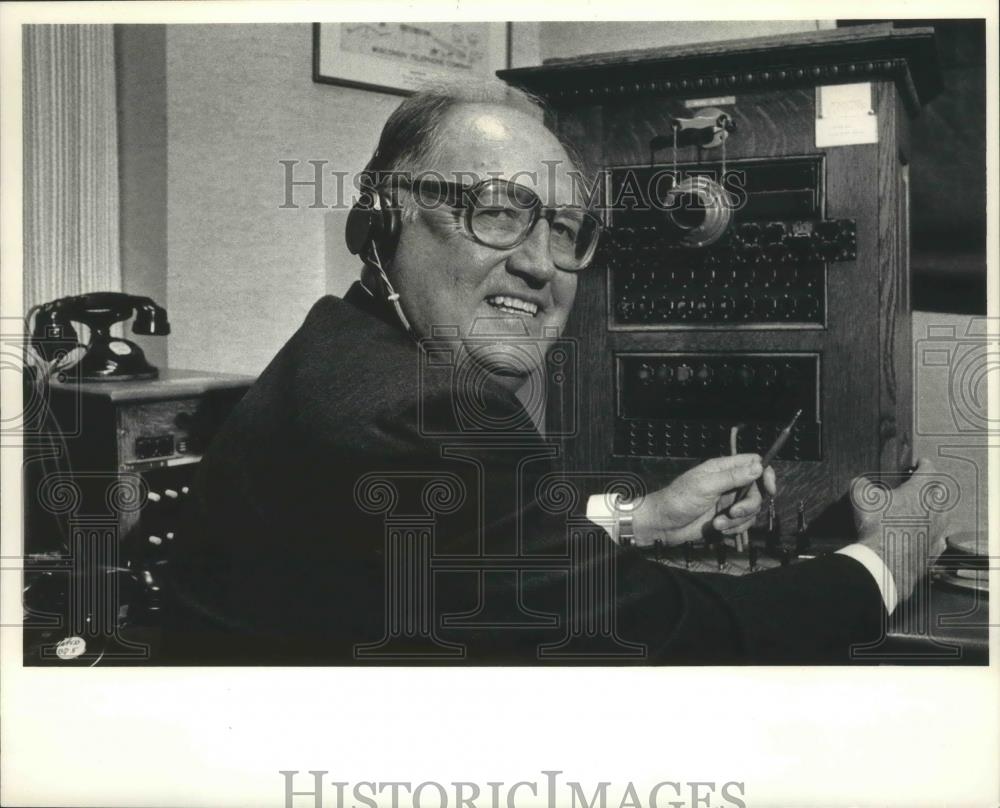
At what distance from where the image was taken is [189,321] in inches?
62.4

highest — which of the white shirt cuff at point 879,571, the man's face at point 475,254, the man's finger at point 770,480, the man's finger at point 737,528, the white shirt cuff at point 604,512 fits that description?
the man's face at point 475,254

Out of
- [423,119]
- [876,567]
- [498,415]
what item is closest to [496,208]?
[423,119]

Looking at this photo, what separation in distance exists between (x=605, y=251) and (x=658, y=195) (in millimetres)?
127

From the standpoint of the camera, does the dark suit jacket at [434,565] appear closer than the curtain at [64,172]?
Yes

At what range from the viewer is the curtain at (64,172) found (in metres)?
1.57

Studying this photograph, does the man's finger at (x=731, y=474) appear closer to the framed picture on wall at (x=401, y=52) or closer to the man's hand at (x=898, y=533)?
the man's hand at (x=898, y=533)

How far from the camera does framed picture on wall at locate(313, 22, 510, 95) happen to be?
5.15ft

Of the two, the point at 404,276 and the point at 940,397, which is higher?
the point at 404,276

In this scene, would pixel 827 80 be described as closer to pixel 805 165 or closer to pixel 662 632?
pixel 805 165

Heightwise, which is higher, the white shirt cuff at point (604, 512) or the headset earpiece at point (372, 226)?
the headset earpiece at point (372, 226)

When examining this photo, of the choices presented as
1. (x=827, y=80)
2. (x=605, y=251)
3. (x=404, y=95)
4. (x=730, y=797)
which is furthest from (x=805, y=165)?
(x=730, y=797)
